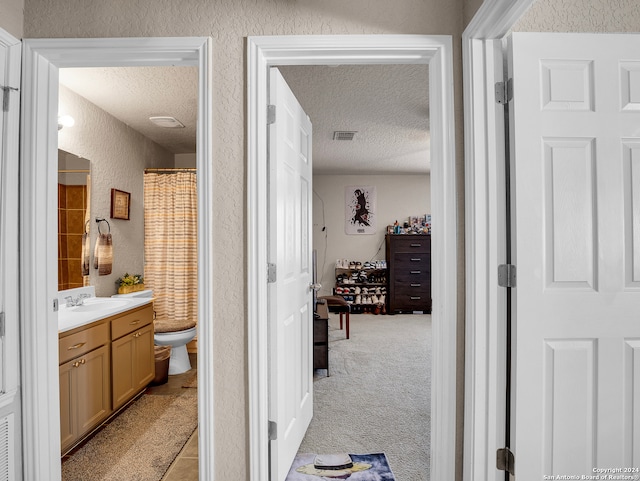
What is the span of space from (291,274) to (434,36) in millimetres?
1281

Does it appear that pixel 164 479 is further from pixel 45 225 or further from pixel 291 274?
pixel 45 225

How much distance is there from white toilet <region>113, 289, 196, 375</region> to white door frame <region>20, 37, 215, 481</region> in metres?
1.73

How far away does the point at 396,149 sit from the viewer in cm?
517

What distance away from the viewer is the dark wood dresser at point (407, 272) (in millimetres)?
6574

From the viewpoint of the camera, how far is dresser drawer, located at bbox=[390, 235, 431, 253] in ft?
21.6

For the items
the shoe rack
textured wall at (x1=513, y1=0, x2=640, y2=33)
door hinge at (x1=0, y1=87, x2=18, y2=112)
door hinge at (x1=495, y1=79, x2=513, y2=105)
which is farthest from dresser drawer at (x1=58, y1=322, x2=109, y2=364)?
the shoe rack

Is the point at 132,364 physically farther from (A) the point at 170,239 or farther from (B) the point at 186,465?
(A) the point at 170,239

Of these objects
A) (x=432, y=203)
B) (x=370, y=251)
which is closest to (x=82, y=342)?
(x=432, y=203)

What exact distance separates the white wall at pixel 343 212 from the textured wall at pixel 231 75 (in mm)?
5425

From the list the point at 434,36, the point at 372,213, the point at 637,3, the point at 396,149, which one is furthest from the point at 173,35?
the point at 372,213

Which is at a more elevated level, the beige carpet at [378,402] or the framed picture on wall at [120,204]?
the framed picture on wall at [120,204]

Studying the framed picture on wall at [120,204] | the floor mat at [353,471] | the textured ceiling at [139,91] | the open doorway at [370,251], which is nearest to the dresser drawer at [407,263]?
the open doorway at [370,251]

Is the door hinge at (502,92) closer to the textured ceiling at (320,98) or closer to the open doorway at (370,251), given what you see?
the open doorway at (370,251)

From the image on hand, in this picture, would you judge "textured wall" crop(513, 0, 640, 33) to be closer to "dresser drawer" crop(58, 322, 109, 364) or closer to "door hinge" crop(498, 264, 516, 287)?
"door hinge" crop(498, 264, 516, 287)
